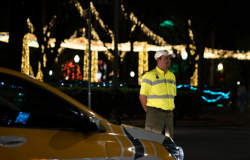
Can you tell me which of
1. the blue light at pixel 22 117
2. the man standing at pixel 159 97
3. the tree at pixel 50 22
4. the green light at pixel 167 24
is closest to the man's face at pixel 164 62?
the man standing at pixel 159 97

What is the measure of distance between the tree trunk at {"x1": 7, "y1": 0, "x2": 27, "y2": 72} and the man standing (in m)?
9.03

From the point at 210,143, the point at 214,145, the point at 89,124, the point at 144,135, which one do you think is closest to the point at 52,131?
the point at 89,124

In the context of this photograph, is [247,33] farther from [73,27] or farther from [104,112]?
[73,27]

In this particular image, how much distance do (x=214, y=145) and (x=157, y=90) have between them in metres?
4.50

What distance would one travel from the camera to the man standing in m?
5.66

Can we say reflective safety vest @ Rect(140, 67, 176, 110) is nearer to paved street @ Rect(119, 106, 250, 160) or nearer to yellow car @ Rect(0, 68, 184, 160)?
yellow car @ Rect(0, 68, 184, 160)

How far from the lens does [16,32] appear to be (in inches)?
549

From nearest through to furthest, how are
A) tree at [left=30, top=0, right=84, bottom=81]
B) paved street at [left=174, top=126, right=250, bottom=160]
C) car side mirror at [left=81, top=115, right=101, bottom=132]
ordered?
car side mirror at [left=81, top=115, right=101, bottom=132]
paved street at [left=174, top=126, right=250, bottom=160]
tree at [left=30, top=0, right=84, bottom=81]

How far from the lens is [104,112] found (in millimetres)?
15625

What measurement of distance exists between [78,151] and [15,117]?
0.59m

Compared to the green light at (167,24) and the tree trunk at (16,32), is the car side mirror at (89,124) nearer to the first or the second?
the tree trunk at (16,32)

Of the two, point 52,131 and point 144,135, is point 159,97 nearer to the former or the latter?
point 144,135

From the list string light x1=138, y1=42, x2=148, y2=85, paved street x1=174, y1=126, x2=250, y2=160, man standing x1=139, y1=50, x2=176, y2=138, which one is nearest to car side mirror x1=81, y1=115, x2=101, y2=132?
man standing x1=139, y1=50, x2=176, y2=138

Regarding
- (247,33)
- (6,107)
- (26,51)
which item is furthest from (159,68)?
(26,51)
